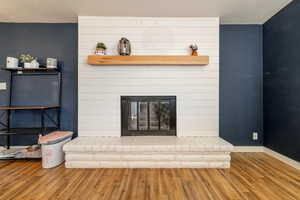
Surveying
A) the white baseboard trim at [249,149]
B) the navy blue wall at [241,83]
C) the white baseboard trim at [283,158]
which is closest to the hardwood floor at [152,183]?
the white baseboard trim at [283,158]

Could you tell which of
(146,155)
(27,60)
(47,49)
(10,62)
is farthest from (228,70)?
(10,62)

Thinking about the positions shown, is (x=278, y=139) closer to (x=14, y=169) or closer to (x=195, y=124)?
(x=195, y=124)

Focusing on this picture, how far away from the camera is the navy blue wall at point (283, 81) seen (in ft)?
7.81

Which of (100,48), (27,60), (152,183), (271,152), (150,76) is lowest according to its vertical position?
(152,183)

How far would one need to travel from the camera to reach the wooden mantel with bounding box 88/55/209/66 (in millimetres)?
2724

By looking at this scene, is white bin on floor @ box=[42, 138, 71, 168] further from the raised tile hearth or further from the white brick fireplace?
the white brick fireplace

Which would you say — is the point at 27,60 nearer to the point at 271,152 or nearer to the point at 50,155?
the point at 50,155

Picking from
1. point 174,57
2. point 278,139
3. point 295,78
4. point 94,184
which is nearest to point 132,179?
point 94,184

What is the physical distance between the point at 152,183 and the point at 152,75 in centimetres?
170

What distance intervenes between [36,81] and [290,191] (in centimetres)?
408

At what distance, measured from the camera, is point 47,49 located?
3.10 metres

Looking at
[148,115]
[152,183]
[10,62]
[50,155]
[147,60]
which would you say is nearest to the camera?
[152,183]

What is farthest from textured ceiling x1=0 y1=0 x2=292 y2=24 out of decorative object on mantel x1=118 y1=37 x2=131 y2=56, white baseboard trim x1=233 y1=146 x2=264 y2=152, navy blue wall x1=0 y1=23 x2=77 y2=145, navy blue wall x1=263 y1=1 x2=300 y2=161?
white baseboard trim x1=233 y1=146 x2=264 y2=152

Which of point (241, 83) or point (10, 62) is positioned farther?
point (241, 83)
